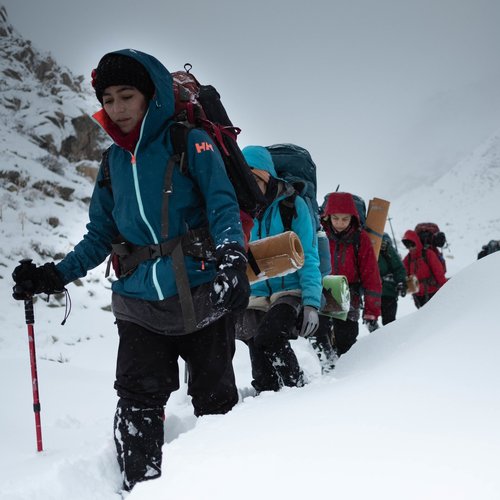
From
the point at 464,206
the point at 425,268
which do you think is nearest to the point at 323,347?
the point at 425,268

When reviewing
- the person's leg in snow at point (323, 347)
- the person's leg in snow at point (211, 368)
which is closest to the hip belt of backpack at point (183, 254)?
the person's leg in snow at point (211, 368)

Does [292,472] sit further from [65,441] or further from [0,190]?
[0,190]

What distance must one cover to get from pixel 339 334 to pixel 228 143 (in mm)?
3283

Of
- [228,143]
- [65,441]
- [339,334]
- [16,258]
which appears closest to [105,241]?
[228,143]

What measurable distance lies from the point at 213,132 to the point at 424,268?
710 cm

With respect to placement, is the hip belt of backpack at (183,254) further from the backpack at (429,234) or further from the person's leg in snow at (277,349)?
the backpack at (429,234)

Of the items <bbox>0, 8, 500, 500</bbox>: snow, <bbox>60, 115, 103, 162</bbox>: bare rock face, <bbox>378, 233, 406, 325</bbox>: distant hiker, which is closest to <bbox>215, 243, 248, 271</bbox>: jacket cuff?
<bbox>0, 8, 500, 500</bbox>: snow

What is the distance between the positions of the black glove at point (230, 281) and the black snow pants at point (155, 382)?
16.8 inches

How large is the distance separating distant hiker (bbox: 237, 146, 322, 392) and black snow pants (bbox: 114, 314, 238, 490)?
982 millimetres

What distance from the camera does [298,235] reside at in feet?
12.0

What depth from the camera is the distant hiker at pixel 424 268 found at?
851cm

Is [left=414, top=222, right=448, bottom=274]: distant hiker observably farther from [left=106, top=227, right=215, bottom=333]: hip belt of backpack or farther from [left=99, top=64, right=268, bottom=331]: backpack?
[left=106, top=227, right=215, bottom=333]: hip belt of backpack

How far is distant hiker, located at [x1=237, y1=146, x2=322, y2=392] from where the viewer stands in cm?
342

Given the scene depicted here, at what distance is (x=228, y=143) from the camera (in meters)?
2.52
